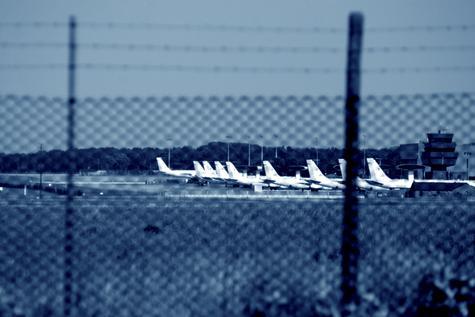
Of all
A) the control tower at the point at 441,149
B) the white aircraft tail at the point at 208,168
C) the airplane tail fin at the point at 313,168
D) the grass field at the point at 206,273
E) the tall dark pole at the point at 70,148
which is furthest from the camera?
the white aircraft tail at the point at 208,168

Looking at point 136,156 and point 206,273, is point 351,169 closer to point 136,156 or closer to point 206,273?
point 136,156

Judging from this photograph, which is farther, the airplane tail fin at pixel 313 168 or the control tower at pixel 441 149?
the airplane tail fin at pixel 313 168

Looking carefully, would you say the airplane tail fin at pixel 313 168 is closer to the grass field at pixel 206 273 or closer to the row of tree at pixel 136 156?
the grass field at pixel 206 273

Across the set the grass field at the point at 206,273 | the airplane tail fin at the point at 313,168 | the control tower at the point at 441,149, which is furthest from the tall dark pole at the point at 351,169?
the airplane tail fin at the point at 313,168

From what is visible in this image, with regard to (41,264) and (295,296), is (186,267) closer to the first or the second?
(41,264)

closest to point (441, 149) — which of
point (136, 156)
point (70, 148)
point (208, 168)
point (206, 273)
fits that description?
point (136, 156)

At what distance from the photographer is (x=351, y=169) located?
13.4 ft

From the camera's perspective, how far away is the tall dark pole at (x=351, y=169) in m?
3.91

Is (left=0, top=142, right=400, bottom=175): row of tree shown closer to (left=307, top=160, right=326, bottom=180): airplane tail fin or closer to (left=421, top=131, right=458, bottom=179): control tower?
(left=421, top=131, right=458, bottom=179): control tower

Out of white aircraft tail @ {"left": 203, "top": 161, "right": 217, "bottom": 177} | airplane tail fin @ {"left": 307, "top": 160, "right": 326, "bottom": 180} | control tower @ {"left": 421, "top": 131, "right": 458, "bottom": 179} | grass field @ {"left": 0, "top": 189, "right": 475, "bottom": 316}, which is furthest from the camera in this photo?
white aircraft tail @ {"left": 203, "top": 161, "right": 217, "bottom": 177}

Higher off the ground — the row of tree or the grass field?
the row of tree

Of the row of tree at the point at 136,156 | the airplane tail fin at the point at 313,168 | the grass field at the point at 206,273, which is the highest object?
the row of tree at the point at 136,156

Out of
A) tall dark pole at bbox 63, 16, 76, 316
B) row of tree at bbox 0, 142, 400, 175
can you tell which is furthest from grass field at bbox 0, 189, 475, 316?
row of tree at bbox 0, 142, 400, 175

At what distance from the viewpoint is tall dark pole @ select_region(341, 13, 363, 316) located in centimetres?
391
